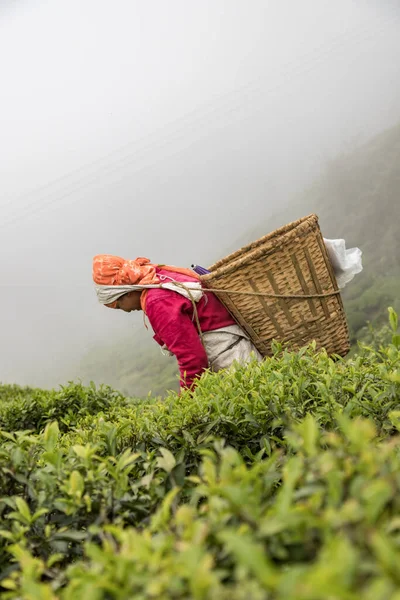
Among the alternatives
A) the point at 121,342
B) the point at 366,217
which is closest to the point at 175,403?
the point at 366,217

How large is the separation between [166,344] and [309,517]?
6.50ft

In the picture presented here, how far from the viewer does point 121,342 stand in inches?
597

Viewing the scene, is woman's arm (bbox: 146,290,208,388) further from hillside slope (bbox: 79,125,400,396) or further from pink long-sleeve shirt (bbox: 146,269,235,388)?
hillside slope (bbox: 79,125,400,396)

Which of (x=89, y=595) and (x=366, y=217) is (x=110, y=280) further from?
(x=366, y=217)

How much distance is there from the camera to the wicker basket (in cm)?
225

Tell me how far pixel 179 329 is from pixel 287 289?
548mm

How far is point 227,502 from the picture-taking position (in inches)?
25.2

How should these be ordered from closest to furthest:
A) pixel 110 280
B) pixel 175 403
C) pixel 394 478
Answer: pixel 394 478 → pixel 175 403 → pixel 110 280

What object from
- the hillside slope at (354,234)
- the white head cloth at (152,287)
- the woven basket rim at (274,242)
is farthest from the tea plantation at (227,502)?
the hillside slope at (354,234)

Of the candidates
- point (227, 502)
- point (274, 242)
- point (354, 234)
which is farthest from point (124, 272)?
point (354, 234)

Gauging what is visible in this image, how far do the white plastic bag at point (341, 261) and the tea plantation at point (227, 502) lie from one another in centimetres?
101

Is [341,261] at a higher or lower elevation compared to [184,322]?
lower

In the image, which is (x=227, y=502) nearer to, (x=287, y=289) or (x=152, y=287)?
(x=287, y=289)

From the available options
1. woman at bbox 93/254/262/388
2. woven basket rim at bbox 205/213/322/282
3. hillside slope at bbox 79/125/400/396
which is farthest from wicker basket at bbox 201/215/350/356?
hillside slope at bbox 79/125/400/396
